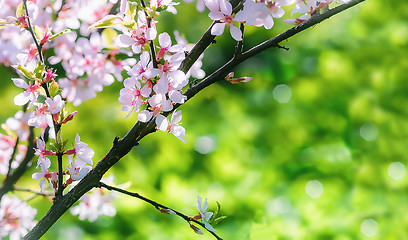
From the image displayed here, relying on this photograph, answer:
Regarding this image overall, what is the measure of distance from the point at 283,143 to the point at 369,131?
0.59 m

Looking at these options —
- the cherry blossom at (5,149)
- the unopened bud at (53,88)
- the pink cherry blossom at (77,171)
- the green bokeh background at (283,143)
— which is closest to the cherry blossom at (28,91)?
the unopened bud at (53,88)

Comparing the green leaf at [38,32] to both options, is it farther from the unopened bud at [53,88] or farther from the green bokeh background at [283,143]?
the green bokeh background at [283,143]

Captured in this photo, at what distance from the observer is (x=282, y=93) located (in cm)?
302

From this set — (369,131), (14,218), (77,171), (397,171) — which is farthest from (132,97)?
(369,131)

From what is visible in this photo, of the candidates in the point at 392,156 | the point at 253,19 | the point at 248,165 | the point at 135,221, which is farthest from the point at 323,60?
the point at 253,19

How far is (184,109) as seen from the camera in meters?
2.97

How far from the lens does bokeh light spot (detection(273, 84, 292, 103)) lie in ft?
9.78

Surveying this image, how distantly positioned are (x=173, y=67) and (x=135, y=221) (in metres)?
1.83

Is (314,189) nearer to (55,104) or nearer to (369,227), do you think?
(369,227)

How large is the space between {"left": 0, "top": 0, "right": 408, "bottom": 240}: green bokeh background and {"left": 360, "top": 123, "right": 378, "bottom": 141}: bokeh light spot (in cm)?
3

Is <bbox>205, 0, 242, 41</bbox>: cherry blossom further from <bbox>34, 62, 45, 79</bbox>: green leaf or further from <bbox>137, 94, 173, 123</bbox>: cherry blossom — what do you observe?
<bbox>34, 62, 45, 79</bbox>: green leaf

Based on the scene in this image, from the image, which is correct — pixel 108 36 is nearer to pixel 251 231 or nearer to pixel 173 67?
pixel 173 67

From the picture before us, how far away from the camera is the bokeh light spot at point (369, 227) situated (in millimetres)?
2240

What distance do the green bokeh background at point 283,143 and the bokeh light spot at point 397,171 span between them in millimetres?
37
